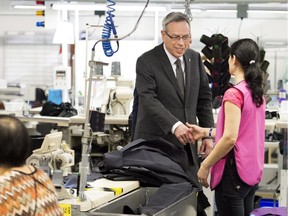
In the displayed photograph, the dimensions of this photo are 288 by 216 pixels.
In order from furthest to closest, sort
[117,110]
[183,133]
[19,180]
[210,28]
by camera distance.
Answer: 1. [210,28]
2. [117,110]
3. [183,133]
4. [19,180]

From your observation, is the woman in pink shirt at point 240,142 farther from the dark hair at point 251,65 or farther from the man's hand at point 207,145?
the man's hand at point 207,145

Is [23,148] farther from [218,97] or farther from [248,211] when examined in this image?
[218,97]

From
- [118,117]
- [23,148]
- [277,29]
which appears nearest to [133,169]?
[23,148]

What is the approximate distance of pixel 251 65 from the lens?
3.47 meters

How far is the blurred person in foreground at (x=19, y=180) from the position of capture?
2.13 meters

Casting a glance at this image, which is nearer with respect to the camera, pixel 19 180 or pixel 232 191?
pixel 19 180

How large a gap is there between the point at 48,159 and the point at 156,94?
3.27ft

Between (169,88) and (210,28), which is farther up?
(210,28)

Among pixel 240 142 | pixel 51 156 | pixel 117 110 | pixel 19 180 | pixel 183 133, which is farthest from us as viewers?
pixel 117 110

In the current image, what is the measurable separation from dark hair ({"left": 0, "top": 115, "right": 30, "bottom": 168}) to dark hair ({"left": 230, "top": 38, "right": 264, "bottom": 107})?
1569 millimetres

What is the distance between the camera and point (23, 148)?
86.9 inches

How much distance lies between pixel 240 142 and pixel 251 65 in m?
0.42

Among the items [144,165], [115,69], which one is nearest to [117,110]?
[115,69]

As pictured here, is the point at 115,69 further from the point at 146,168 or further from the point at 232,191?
the point at 232,191
